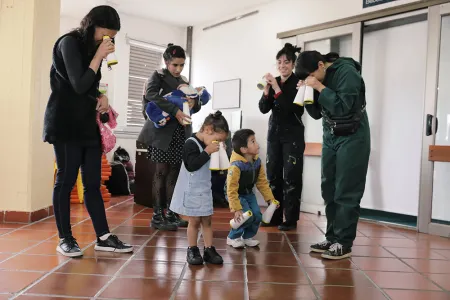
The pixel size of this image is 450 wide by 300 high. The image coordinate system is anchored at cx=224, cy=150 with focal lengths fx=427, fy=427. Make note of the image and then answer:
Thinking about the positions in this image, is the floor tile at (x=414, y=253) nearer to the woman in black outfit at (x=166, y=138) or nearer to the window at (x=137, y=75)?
the woman in black outfit at (x=166, y=138)

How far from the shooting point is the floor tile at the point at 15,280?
5.82 feet

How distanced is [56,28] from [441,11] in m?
3.22

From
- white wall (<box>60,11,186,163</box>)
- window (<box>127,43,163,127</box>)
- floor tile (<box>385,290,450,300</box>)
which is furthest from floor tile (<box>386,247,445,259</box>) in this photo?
window (<box>127,43,163,127</box>)

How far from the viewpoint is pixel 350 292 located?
190 centimetres

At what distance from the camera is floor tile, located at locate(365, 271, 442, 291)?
2.04 m

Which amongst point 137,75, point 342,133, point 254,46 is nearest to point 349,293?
point 342,133

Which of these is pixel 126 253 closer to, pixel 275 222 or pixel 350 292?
pixel 350 292

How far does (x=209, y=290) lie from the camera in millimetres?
1841

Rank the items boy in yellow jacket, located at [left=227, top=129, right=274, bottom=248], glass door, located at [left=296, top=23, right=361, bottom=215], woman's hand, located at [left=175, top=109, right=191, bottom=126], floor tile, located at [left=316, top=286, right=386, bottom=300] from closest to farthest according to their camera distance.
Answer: floor tile, located at [left=316, top=286, right=386, bottom=300] → boy in yellow jacket, located at [left=227, top=129, right=274, bottom=248] → woman's hand, located at [left=175, top=109, right=191, bottom=126] → glass door, located at [left=296, top=23, right=361, bottom=215]

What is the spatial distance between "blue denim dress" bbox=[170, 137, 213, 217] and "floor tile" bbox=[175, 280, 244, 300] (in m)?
0.39

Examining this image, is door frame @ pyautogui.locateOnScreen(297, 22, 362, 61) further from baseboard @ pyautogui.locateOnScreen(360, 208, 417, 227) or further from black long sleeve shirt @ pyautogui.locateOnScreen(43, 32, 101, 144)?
black long sleeve shirt @ pyautogui.locateOnScreen(43, 32, 101, 144)

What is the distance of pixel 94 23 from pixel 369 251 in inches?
85.2

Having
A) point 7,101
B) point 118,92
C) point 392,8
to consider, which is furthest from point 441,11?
point 118,92

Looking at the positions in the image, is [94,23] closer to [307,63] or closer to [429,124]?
[307,63]
